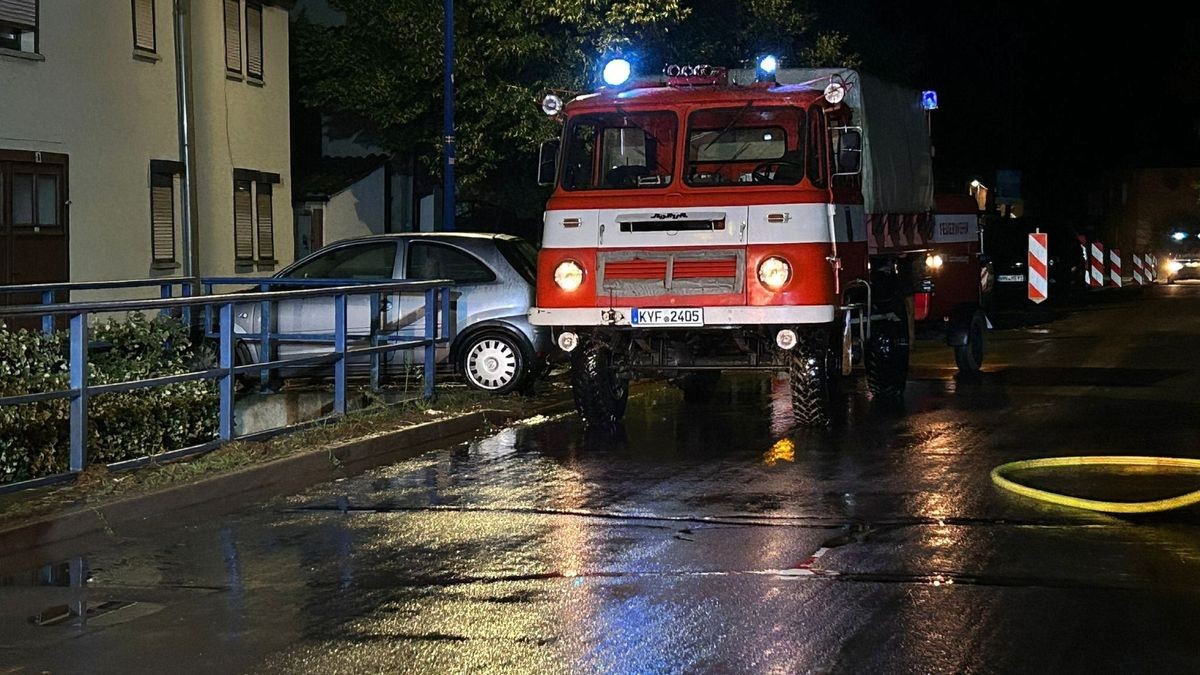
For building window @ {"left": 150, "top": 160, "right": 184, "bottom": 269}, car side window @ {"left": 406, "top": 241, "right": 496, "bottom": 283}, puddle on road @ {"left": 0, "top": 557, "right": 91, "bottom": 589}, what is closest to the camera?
puddle on road @ {"left": 0, "top": 557, "right": 91, "bottom": 589}

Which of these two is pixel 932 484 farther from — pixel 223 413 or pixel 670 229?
pixel 223 413

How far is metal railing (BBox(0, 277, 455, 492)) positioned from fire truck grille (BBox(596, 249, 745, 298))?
185cm

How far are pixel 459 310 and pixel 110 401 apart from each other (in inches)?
188

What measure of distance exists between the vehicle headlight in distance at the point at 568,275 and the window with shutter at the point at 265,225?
54.8 ft

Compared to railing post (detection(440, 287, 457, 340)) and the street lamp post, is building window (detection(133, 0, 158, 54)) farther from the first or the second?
railing post (detection(440, 287, 457, 340))

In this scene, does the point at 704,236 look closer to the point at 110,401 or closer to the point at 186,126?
the point at 110,401

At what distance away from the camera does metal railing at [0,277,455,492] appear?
9180 millimetres

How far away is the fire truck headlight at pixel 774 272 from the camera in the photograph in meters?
12.0

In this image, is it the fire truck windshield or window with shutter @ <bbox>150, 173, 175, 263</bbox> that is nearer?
the fire truck windshield

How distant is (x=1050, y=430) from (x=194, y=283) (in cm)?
903

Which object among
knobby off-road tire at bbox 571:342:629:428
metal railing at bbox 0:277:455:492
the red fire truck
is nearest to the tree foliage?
metal railing at bbox 0:277:455:492

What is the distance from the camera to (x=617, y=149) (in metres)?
13.1

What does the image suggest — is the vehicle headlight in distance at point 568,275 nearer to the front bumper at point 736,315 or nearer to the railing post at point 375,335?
the front bumper at point 736,315

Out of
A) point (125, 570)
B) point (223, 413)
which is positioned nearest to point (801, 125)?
point (223, 413)
